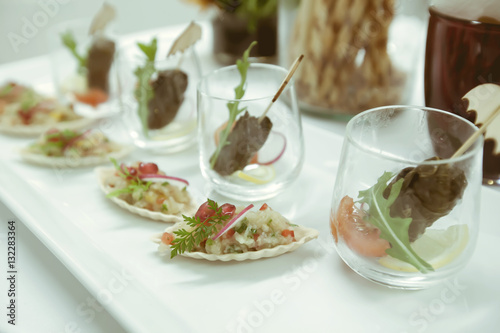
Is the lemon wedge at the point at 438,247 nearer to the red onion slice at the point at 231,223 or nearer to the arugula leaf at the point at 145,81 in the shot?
the red onion slice at the point at 231,223

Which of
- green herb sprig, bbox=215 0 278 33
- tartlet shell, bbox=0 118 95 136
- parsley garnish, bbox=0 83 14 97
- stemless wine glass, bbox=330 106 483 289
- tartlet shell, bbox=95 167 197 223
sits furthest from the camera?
green herb sprig, bbox=215 0 278 33

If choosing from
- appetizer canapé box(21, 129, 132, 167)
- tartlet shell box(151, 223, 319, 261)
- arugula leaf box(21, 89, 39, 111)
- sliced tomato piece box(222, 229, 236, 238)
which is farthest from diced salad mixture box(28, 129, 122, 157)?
sliced tomato piece box(222, 229, 236, 238)

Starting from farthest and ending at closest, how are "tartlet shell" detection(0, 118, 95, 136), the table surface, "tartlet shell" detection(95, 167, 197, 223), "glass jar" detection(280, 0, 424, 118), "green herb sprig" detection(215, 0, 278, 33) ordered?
"green herb sprig" detection(215, 0, 278, 33) < "tartlet shell" detection(0, 118, 95, 136) < "glass jar" detection(280, 0, 424, 118) < "tartlet shell" detection(95, 167, 197, 223) < the table surface

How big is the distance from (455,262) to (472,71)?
21.4 inches

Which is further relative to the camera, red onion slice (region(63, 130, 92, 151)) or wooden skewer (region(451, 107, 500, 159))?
red onion slice (region(63, 130, 92, 151))

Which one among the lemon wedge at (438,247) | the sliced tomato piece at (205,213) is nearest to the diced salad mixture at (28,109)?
the sliced tomato piece at (205,213)

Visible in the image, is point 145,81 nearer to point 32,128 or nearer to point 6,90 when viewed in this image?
point 32,128

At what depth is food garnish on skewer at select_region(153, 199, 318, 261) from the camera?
4.23 feet

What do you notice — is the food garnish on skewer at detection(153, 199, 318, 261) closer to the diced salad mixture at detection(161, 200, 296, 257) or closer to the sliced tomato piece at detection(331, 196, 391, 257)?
the diced salad mixture at detection(161, 200, 296, 257)

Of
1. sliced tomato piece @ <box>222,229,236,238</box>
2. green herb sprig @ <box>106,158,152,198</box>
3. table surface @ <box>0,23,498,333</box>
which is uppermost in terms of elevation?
sliced tomato piece @ <box>222,229,236,238</box>

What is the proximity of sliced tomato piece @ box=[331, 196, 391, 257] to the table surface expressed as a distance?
514 millimetres

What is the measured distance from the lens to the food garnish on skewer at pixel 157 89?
5.84ft

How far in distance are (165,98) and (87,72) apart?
58cm

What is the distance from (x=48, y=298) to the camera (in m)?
1.30
